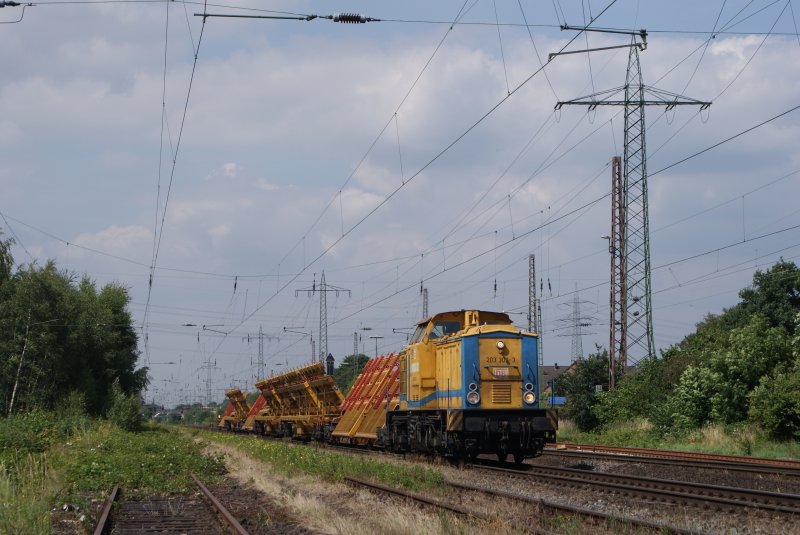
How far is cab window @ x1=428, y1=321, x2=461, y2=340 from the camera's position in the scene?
2102 centimetres

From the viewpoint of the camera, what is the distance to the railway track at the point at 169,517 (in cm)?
1166

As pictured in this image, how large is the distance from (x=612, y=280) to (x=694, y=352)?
15.1 feet

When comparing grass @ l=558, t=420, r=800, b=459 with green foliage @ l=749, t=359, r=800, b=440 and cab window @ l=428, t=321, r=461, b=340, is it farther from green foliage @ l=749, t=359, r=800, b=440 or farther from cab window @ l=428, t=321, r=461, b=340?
cab window @ l=428, t=321, r=461, b=340

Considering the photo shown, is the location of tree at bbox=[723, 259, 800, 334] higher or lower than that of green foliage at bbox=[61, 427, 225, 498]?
higher

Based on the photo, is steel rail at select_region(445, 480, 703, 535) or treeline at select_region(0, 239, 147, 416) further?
treeline at select_region(0, 239, 147, 416)

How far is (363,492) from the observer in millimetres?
15031

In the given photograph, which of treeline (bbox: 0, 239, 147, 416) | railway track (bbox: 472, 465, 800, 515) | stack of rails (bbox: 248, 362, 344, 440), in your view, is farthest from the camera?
treeline (bbox: 0, 239, 147, 416)

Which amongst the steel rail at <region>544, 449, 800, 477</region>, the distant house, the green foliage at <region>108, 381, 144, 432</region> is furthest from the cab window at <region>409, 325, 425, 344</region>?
the green foliage at <region>108, 381, 144, 432</region>

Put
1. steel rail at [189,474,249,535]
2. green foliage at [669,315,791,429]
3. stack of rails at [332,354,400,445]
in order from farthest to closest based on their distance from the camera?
green foliage at [669,315,791,429]
stack of rails at [332,354,400,445]
steel rail at [189,474,249,535]

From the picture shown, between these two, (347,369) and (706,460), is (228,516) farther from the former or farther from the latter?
(347,369)

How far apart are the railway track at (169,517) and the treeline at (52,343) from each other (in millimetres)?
31143

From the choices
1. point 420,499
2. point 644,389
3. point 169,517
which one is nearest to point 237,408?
point 644,389

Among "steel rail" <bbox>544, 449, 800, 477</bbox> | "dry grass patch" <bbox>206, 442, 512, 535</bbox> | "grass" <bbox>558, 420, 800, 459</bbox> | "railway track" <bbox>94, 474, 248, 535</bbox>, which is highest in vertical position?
"grass" <bbox>558, 420, 800, 459</bbox>

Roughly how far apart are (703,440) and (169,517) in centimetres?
1957
